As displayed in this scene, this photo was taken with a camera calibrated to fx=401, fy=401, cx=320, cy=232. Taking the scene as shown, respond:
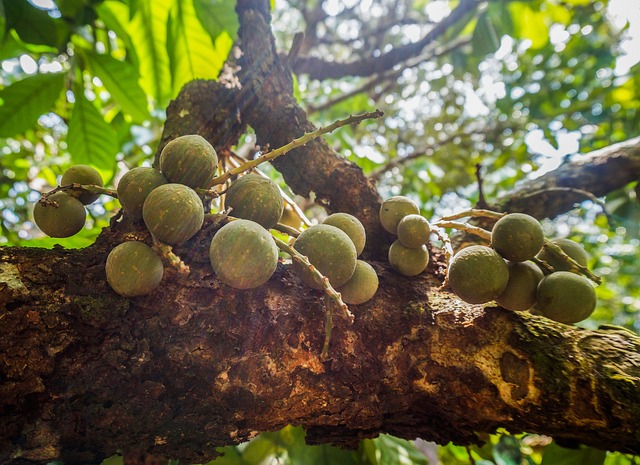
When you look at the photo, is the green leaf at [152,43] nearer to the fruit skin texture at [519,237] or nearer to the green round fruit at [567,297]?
the fruit skin texture at [519,237]

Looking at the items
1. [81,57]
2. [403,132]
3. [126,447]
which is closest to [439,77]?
[403,132]

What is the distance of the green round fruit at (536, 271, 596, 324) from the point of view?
3.78 feet

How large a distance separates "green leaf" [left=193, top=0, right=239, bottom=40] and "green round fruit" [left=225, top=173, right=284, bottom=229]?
967 mm

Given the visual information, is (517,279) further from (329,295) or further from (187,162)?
(187,162)

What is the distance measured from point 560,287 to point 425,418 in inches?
21.6

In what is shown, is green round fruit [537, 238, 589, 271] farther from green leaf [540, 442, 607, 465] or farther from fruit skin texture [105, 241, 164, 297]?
fruit skin texture [105, 241, 164, 297]

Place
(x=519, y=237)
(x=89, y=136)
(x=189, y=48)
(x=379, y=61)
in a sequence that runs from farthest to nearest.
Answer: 1. (x=379, y=61)
2. (x=189, y=48)
3. (x=89, y=136)
4. (x=519, y=237)

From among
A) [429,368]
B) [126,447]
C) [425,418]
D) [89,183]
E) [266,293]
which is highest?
[89,183]

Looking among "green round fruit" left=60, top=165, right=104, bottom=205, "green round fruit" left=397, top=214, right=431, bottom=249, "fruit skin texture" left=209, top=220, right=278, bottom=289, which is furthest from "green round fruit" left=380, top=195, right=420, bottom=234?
"green round fruit" left=60, top=165, right=104, bottom=205

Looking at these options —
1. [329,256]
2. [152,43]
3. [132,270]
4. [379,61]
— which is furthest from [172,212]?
[379,61]

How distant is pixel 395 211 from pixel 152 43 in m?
1.77

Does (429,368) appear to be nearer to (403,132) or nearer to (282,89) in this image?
(282,89)

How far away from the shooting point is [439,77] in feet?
17.1

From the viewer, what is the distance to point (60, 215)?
1161 mm
